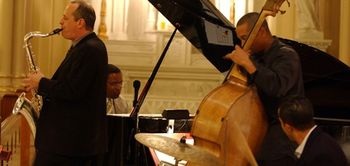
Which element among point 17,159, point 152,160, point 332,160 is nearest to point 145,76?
point 17,159

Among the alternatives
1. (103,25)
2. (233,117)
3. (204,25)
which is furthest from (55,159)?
(103,25)

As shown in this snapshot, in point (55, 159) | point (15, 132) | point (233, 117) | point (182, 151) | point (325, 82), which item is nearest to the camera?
point (182, 151)

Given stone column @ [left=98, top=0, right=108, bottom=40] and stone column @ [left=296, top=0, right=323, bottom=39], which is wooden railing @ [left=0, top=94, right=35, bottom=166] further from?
stone column @ [left=296, top=0, right=323, bottom=39]

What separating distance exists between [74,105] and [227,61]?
1.60 meters

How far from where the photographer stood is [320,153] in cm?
302

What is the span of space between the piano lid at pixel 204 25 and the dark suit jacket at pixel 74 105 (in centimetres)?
97

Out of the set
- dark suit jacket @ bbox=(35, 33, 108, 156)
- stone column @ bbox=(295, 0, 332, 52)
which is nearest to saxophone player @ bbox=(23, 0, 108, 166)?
dark suit jacket @ bbox=(35, 33, 108, 156)

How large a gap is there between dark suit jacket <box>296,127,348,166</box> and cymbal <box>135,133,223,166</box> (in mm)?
495

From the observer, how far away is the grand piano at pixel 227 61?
461 cm

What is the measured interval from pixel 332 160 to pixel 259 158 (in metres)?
0.45

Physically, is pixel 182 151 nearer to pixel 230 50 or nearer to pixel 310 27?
pixel 230 50

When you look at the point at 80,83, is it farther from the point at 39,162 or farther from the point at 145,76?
the point at 145,76

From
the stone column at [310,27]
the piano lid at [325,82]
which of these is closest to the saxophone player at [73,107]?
the piano lid at [325,82]

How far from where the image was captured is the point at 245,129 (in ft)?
10.8
